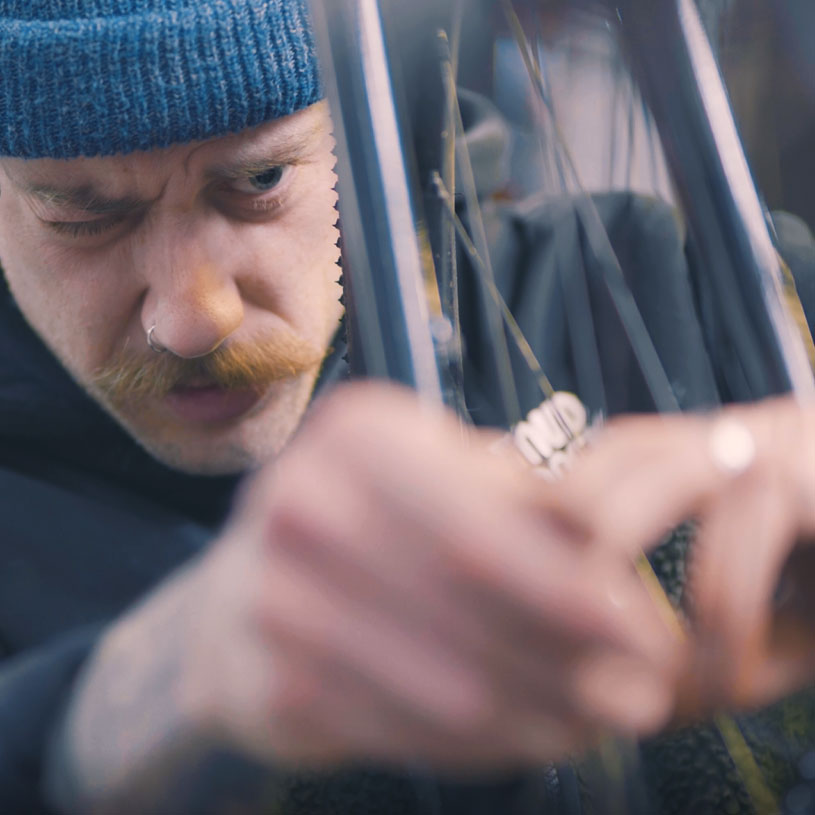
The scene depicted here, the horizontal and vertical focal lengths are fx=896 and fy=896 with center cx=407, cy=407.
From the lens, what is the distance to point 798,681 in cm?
28

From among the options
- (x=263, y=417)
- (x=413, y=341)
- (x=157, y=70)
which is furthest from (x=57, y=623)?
(x=413, y=341)

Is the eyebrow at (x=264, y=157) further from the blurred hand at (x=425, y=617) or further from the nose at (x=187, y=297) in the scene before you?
the blurred hand at (x=425, y=617)

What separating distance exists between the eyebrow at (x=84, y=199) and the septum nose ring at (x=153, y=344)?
77 millimetres

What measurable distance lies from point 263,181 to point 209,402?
0.16 m

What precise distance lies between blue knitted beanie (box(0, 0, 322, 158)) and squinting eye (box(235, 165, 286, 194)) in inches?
1.9

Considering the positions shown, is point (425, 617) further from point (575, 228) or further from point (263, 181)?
point (263, 181)

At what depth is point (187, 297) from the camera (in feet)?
1.83

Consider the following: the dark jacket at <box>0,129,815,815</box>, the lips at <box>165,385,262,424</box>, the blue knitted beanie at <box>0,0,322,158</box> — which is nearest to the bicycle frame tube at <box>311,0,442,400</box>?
the dark jacket at <box>0,129,815,815</box>

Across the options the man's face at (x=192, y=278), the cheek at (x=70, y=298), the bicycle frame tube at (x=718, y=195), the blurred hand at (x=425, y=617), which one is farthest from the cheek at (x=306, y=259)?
the blurred hand at (x=425, y=617)

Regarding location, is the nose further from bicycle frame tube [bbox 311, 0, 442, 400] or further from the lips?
bicycle frame tube [bbox 311, 0, 442, 400]

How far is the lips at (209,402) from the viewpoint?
636mm

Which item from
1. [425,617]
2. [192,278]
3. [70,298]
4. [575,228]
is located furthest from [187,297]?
[425,617]

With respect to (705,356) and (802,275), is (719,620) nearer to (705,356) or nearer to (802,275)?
(705,356)

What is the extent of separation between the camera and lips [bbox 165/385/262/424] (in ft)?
2.09
